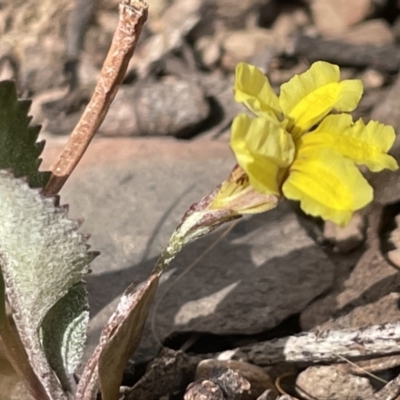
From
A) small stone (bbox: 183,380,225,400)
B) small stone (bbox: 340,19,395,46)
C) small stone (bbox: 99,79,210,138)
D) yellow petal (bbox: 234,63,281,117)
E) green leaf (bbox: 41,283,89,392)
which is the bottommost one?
small stone (bbox: 340,19,395,46)

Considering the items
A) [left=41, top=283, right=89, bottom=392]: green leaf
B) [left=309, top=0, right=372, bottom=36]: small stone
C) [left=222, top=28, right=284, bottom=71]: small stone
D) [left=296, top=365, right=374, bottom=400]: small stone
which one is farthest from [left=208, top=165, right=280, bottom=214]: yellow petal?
[left=309, top=0, right=372, bottom=36]: small stone

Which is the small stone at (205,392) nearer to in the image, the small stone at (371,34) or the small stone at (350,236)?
the small stone at (350,236)

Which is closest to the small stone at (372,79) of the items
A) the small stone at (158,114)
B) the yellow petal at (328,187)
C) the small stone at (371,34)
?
the small stone at (371,34)

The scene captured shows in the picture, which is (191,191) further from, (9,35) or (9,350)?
(9,35)

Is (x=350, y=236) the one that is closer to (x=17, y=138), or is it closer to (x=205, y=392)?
(x=205, y=392)

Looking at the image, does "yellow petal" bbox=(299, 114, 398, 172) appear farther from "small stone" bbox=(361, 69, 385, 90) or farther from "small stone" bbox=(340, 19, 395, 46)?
"small stone" bbox=(340, 19, 395, 46)

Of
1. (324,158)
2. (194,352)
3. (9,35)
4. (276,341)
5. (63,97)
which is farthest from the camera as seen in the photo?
(9,35)

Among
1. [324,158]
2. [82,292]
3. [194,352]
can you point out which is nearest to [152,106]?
[194,352]

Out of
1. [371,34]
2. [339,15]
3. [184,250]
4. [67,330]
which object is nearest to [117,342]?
[67,330]
